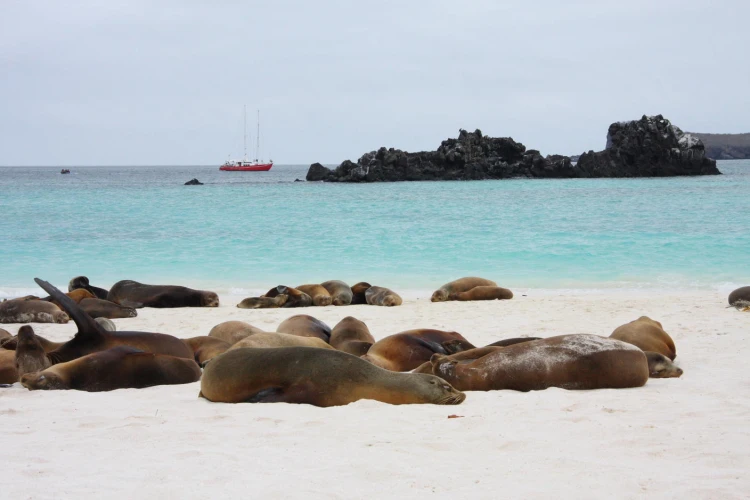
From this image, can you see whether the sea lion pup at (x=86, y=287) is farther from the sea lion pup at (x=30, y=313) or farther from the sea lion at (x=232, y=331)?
the sea lion at (x=232, y=331)

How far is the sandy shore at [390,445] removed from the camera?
3598mm

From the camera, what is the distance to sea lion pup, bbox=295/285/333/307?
1292 centimetres

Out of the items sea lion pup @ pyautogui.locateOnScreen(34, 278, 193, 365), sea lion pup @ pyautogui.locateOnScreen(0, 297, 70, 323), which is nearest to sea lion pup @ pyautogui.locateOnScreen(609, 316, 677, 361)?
sea lion pup @ pyautogui.locateOnScreen(34, 278, 193, 365)

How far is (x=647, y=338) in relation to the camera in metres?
7.28

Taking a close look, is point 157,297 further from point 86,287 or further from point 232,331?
point 232,331

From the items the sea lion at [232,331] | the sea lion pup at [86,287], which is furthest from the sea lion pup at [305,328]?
the sea lion pup at [86,287]

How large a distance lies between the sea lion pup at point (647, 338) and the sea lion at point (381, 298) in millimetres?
5723

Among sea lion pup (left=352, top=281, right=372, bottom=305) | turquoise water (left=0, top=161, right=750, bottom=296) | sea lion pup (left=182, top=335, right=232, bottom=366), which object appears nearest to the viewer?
sea lion pup (left=182, top=335, right=232, bottom=366)

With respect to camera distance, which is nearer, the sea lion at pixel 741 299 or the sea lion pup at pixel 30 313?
the sea lion pup at pixel 30 313

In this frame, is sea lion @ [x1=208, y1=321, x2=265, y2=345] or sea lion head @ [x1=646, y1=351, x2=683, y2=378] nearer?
sea lion head @ [x1=646, y1=351, x2=683, y2=378]

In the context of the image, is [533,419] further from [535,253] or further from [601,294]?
[535,253]

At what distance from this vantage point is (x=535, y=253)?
20844 millimetres

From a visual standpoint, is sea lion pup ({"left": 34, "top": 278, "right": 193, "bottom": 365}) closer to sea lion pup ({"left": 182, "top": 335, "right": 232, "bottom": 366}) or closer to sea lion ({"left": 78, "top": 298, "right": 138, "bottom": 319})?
sea lion pup ({"left": 182, "top": 335, "right": 232, "bottom": 366})

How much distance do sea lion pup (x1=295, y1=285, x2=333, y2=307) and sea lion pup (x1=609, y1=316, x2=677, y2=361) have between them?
632 cm
